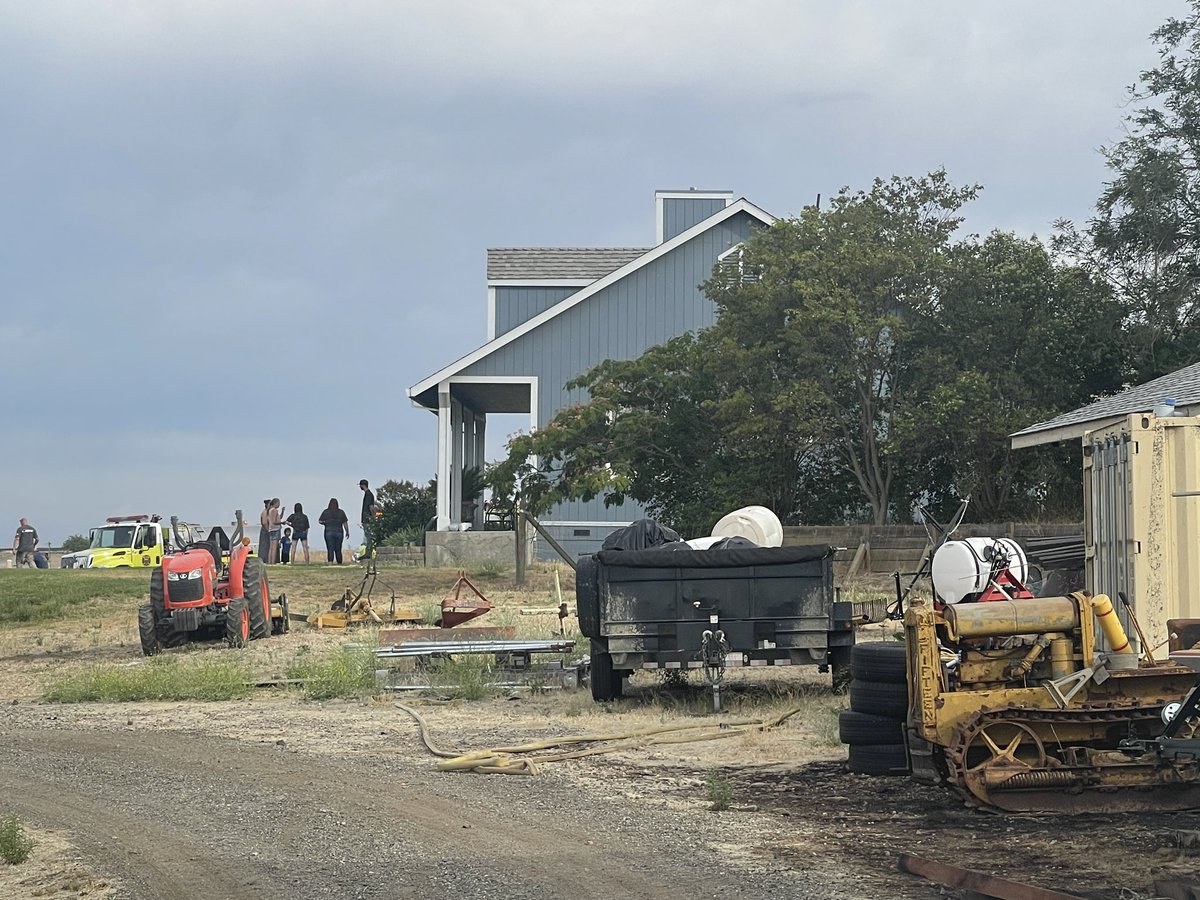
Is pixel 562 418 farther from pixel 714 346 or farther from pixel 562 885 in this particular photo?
pixel 562 885

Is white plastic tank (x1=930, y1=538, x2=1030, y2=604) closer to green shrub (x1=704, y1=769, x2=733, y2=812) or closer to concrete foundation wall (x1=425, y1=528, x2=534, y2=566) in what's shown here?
green shrub (x1=704, y1=769, x2=733, y2=812)

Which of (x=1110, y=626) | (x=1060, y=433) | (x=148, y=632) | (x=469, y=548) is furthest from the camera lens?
(x=469, y=548)

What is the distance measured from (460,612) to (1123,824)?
13394 mm

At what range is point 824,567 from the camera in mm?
14086

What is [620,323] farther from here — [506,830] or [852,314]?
[506,830]

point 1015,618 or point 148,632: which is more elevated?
point 1015,618

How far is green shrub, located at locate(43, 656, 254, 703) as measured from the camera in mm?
16547

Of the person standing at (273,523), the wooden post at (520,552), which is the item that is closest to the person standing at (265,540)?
the person standing at (273,523)

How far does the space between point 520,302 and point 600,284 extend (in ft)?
11.4

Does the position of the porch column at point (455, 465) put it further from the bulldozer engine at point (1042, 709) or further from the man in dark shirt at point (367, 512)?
the bulldozer engine at point (1042, 709)

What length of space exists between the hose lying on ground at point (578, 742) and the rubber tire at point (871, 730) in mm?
2173

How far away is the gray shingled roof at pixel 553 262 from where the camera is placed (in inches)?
1510

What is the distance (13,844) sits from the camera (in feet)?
26.7

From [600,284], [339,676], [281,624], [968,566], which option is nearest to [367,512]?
[600,284]
